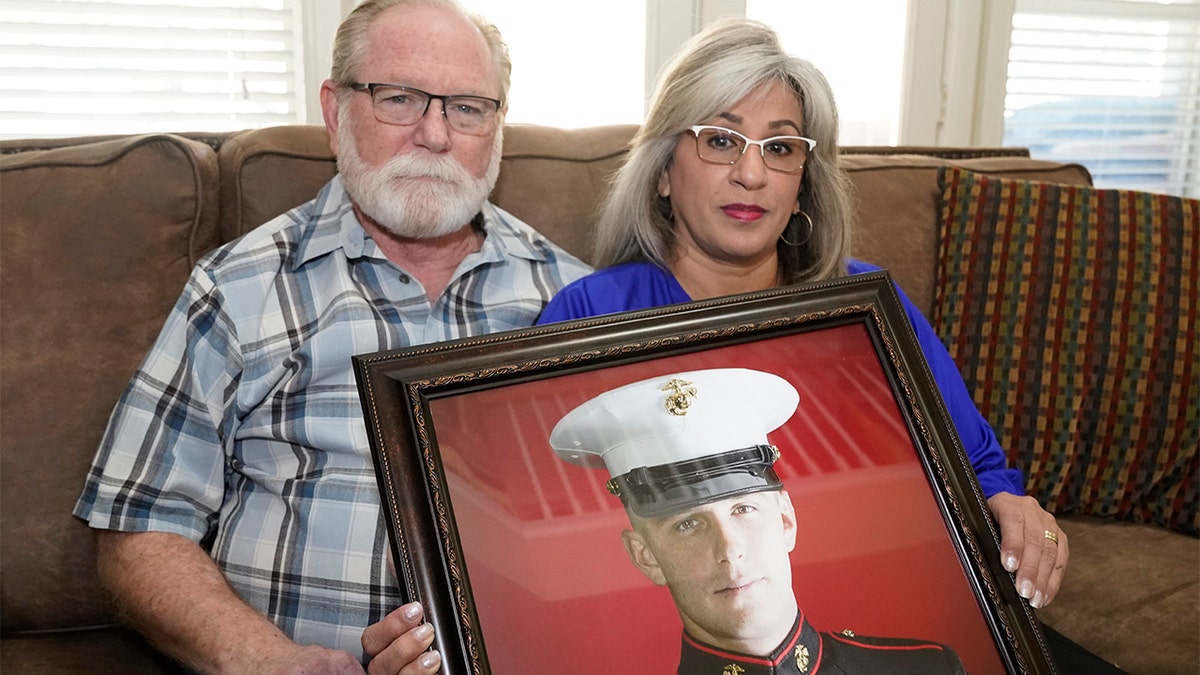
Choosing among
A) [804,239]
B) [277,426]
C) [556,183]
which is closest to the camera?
[277,426]

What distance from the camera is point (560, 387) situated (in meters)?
0.92

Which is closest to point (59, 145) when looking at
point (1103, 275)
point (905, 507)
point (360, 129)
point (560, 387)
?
point (360, 129)

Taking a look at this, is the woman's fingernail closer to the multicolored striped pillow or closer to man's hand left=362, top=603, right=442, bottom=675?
man's hand left=362, top=603, right=442, bottom=675

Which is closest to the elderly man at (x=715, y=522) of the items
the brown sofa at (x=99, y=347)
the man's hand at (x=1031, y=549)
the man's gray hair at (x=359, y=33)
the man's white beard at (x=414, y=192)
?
the man's hand at (x=1031, y=549)

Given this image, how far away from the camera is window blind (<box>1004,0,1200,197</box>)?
2777 mm

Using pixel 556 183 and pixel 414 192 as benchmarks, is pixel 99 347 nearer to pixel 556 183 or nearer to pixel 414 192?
pixel 414 192

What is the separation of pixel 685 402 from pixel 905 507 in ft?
0.81

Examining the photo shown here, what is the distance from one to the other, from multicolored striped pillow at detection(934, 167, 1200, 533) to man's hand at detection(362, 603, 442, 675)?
1264 millimetres

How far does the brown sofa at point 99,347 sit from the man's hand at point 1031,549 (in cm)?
48

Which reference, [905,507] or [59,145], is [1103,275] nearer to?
[905,507]

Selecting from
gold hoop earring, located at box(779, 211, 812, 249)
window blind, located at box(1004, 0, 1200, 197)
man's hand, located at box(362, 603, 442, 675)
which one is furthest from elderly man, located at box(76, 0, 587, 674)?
window blind, located at box(1004, 0, 1200, 197)

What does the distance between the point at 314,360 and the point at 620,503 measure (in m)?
0.60

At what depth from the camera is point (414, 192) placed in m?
1.34

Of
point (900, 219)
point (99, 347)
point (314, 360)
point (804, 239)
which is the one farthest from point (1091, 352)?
point (99, 347)
